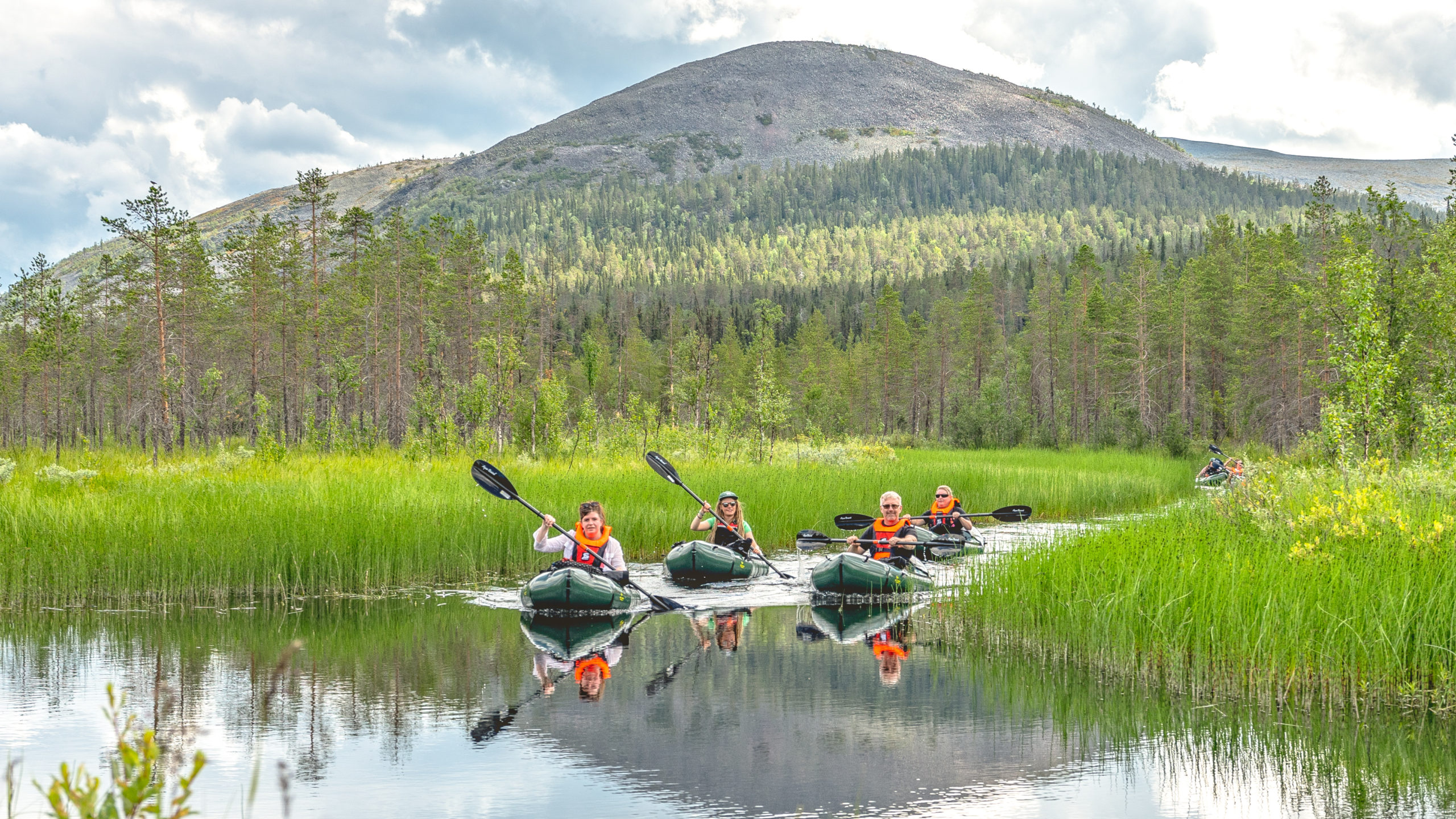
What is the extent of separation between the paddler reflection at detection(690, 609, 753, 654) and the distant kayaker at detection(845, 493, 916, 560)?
2469 mm

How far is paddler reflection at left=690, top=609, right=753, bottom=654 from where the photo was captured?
40.8 feet

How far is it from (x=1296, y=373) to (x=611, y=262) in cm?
13882

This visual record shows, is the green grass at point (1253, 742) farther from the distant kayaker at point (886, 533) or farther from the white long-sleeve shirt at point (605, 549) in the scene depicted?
the distant kayaker at point (886, 533)

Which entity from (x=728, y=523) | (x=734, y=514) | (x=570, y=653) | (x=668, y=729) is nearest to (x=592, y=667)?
(x=570, y=653)

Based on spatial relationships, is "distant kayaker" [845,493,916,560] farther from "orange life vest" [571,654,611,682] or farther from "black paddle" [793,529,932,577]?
"orange life vest" [571,654,611,682]

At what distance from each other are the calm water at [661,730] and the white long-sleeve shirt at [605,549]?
5.41ft

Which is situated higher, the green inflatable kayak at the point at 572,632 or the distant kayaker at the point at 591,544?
the distant kayaker at the point at 591,544

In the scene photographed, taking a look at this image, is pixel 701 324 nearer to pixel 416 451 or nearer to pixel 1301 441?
pixel 1301 441

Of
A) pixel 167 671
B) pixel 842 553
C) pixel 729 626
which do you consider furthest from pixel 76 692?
pixel 842 553

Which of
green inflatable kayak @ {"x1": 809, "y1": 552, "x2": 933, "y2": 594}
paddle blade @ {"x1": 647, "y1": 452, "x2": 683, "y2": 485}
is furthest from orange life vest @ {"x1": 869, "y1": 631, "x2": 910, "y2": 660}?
paddle blade @ {"x1": 647, "y1": 452, "x2": 683, "y2": 485}

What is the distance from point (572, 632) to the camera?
13.2 metres

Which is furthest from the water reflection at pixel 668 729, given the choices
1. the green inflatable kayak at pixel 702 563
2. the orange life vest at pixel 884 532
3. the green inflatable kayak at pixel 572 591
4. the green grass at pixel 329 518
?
the orange life vest at pixel 884 532

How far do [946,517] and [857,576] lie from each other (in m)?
5.20

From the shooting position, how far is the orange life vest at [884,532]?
1636 cm
